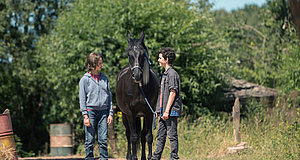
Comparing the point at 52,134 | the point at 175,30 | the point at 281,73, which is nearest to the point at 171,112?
the point at 175,30

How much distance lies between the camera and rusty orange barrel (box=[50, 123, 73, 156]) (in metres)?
13.6

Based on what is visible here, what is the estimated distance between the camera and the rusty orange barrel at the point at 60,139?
44.5 ft

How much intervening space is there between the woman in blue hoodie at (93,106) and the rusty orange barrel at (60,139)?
7500 mm

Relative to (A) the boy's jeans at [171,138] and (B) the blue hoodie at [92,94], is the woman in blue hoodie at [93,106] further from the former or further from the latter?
(A) the boy's jeans at [171,138]

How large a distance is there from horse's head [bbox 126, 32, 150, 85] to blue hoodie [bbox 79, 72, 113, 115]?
0.60 m

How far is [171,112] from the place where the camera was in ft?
20.1

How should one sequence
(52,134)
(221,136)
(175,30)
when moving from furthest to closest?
(52,134), (175,30), (221,136)

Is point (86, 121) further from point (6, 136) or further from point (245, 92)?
point (245, 92)

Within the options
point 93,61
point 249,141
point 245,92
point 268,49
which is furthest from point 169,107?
point 268,49

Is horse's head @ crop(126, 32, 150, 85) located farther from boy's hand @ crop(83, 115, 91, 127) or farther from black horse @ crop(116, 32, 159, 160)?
boy's hand @ crop(83, 115, 91, 127)

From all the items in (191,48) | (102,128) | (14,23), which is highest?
(14,23)

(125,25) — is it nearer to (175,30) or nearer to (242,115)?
(175,30)

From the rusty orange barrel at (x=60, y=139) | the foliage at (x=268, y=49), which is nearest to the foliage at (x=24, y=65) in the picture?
the rusty orange barrel at (x=60, y=139)

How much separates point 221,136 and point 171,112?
15.1ft
